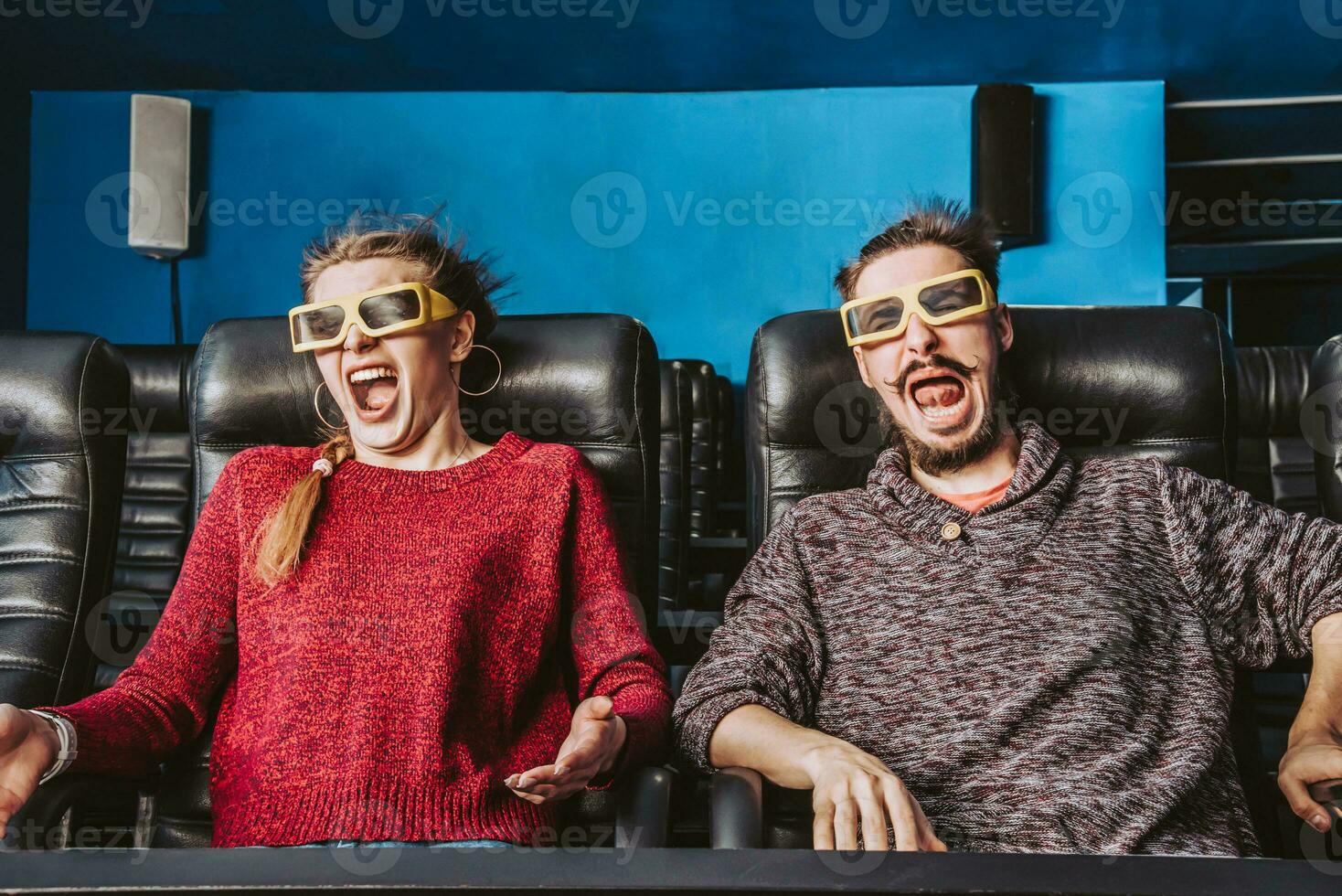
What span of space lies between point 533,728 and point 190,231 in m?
3.46

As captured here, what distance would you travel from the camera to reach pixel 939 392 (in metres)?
1.54

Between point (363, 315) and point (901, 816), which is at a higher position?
point (363, 315)

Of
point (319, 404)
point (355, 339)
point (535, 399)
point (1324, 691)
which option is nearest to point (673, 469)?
point (535, 399)

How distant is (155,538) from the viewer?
111 inches

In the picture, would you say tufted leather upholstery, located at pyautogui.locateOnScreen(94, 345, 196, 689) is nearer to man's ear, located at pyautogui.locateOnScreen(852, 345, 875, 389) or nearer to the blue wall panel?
the blue wall panel

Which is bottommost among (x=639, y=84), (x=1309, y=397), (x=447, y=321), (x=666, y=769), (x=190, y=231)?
(x=666, y=769)

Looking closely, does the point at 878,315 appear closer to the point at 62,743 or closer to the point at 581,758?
the point at 581,758

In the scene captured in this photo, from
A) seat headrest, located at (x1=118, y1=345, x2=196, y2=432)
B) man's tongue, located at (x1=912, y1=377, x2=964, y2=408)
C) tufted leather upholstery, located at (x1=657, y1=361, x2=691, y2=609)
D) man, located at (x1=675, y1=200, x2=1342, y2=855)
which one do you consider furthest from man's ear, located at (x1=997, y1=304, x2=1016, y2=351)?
seat headrest, located at (x1=118, y1=345, x2=196, y2=432)

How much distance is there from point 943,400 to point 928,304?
15 centimetres

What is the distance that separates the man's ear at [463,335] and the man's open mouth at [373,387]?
104 mm

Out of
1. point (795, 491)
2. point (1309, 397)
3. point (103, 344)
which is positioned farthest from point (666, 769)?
point (1309, 397)

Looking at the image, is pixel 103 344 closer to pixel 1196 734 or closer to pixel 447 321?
pixel 447 321

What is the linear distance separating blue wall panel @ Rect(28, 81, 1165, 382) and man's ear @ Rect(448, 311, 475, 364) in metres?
2.56

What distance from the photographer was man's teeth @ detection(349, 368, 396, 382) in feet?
4.97
